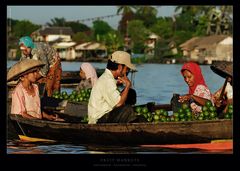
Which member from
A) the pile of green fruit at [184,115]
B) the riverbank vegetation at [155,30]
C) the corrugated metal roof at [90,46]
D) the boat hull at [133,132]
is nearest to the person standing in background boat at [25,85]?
the boat hull at [133,132]

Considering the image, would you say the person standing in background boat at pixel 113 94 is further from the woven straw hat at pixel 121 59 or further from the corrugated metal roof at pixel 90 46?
the corrugated metal roof at pixel 90 46

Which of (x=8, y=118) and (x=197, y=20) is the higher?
(x=197, y=20)

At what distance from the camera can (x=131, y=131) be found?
794 centimetres

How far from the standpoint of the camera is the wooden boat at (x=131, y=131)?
7.73m

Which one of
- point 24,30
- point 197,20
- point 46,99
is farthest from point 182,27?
point 46,99

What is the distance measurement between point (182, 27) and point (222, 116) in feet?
131

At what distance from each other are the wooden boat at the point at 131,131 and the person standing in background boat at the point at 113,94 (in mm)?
92

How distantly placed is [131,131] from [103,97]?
47 cm

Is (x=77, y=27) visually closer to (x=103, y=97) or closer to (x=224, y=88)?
(x=224, y=88)

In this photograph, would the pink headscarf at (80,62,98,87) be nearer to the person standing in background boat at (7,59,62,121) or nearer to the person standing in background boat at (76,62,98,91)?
the person standing in background boat at (76,62,98,91)

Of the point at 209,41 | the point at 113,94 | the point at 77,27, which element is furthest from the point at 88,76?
the point at 77,27

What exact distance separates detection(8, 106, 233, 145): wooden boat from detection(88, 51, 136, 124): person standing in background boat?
0.30 ft
